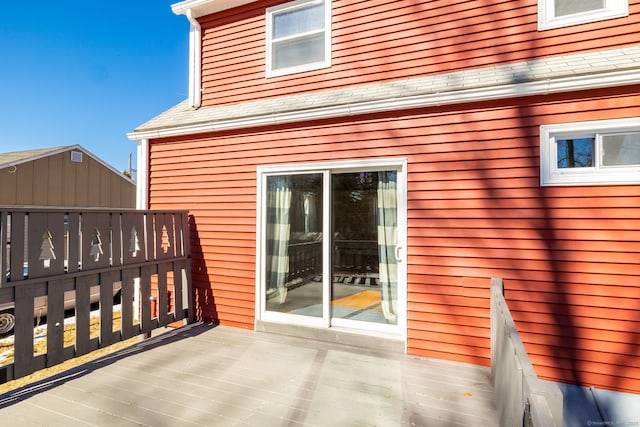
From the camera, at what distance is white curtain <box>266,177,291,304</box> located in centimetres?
402

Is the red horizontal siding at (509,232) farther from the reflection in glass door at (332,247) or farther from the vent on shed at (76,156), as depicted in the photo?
the vent on shed at (76,156)

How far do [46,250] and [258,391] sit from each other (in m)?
2.19

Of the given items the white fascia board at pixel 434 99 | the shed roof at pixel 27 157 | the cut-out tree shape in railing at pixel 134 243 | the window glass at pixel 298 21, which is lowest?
the cut-out tree shape in railing at pixel 134 243

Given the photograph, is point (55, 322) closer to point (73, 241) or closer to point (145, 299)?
point (73, 241)

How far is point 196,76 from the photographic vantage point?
4965mm

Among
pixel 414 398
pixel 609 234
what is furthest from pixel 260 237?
pixel 609 234

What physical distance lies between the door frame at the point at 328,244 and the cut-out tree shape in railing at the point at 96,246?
5.55 ft

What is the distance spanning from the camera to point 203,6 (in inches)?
186

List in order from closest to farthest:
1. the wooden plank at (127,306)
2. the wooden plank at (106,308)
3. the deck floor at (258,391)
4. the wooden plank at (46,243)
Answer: the deck floor at (258,391)
the wooden plank at (46,243)
the wooden plank at (106,308)
the wooden plank at (127,306)

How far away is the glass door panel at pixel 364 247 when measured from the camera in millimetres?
3523

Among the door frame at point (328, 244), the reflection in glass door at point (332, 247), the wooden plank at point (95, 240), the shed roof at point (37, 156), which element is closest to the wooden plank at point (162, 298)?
the wooden plank at point (95, 240)

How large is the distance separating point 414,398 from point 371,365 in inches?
23.9

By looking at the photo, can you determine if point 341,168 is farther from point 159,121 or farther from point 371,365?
point 159,121

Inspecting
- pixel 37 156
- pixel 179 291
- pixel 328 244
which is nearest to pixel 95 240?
pixel 179 291
